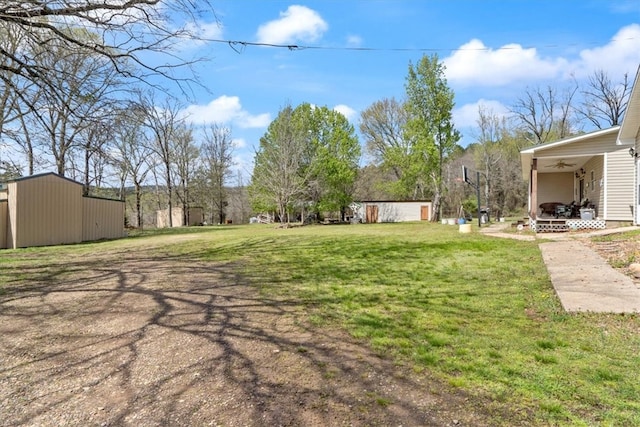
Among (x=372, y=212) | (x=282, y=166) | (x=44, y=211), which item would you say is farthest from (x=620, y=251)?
(x=372, y=212)

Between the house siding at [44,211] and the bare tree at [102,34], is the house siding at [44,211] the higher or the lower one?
the lower one

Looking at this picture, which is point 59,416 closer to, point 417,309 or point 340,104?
point 417,309

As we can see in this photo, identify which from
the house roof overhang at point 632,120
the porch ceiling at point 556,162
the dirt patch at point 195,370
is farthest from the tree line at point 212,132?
the house roof overhang at point 632,120

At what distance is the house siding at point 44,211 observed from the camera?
11.7 m

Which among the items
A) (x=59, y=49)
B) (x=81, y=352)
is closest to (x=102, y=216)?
(x=59, y=49)

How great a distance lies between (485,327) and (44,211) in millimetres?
13881

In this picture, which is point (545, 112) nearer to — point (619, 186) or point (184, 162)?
point (619, 186)

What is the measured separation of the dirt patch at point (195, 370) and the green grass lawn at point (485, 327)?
0.29 meters

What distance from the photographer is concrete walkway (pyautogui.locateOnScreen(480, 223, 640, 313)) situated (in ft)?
13.3

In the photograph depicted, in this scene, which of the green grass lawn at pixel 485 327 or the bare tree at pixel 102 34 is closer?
the green grass lawn at pixel 485 327

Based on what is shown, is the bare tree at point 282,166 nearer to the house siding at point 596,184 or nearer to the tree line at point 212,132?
the tree line at point 212,132

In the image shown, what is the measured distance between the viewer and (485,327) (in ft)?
11.8

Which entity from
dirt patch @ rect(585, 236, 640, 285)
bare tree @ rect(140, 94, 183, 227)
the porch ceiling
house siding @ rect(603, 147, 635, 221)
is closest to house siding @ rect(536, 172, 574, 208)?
the porch ceiling

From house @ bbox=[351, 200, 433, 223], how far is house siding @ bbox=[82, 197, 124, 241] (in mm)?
17186
